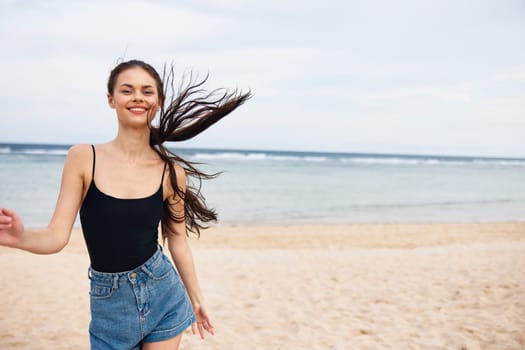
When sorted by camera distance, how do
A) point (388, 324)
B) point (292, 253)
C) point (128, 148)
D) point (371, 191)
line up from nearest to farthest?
point (128, 148)
point (388, 324)
point (292, 253)
point (371, 191)

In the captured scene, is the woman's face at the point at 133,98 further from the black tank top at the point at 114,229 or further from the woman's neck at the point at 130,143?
the black tank top at the point at 114,229

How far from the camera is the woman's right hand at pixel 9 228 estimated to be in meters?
1.77

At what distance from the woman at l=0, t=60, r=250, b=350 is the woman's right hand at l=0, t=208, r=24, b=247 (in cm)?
8

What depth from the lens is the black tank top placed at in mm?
2143

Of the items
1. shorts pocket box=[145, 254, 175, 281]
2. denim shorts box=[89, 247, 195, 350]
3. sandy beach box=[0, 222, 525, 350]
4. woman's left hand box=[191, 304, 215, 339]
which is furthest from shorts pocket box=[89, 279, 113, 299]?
sandy beach box=[0, 222, 525, 350]

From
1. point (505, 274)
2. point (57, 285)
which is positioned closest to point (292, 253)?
point (505, 274)

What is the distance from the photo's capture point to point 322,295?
680 cm

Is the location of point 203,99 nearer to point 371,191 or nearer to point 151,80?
point 151,80

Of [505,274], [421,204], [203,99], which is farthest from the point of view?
[421,204]

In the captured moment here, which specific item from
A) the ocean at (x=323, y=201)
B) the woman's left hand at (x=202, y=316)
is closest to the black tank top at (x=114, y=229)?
the woman's left hand at (x=202, y=316)

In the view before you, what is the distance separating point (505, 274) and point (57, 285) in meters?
6.86

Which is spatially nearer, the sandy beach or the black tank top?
the black tank top

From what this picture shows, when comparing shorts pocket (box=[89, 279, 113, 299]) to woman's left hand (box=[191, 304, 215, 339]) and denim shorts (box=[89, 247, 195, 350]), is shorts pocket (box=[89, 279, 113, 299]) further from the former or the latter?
woman's left hand (box=[191, 304, 215, 339])

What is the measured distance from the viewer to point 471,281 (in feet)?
24.0
